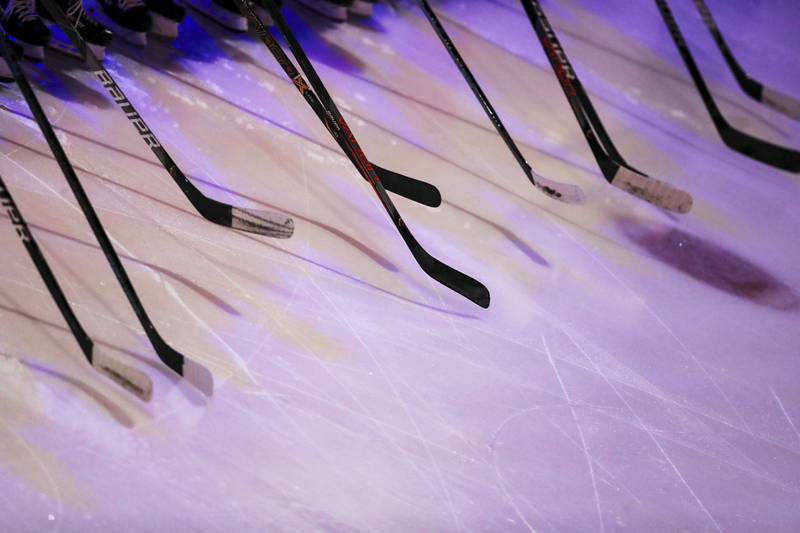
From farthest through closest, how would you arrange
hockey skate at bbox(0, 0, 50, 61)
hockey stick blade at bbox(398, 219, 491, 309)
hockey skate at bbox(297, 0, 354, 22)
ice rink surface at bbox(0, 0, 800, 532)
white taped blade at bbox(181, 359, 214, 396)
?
hockey skate at bbox(297, 0, 354, 22)
hockey skate at bbox(0, 0, 50, 61)
hockey stick blade at bbox(398, 219, 491, 309)
white taped blade at bbox(181, 359, 214, 396)
ice rink surface at bbox(0, 0, 800, 532)

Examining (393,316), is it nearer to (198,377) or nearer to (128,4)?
(198,377)

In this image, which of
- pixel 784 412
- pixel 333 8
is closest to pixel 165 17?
pixel 333 8

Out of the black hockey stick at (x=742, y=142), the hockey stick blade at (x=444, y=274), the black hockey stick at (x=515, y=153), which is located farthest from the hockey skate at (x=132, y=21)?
the black hockey stick at (x=742, y=142)

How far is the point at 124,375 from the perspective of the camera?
1.48m

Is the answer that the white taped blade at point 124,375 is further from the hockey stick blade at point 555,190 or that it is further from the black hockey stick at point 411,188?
the hockey stick blade at point 555,190

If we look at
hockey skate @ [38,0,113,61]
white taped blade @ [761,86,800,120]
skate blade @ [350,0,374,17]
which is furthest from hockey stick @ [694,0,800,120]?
hockey skate @ [38,0,113,61]

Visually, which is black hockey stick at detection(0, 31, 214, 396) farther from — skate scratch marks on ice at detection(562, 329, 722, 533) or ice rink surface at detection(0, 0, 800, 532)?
skate scratch marks on ice at detection(562, 329, 722, 533)

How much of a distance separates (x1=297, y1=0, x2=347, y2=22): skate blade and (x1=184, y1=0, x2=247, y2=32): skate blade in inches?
11.8

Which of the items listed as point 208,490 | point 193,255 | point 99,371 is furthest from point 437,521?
point 193,255

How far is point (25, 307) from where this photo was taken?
5.23 ft

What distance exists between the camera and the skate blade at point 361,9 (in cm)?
293

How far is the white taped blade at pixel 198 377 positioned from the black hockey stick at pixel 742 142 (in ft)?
5.12

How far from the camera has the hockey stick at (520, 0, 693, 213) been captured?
2.22 meters

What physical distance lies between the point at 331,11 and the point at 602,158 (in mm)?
1049
